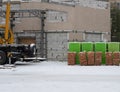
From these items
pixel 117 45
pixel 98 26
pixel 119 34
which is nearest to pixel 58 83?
pixel 117 45

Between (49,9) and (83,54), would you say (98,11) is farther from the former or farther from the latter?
(83,54)

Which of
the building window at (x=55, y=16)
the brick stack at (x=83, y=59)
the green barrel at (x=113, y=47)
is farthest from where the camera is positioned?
the building window at (x=55, y=16)

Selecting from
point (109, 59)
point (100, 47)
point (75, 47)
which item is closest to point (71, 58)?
point (75, 47)

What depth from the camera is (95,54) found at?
1334 inches

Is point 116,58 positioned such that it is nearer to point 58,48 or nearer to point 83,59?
point 83,59

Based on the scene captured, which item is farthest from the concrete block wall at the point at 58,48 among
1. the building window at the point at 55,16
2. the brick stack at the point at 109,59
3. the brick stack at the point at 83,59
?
the brick stack at the point at 109,59

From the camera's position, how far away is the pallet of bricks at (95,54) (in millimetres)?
33594

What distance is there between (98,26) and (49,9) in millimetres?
5601

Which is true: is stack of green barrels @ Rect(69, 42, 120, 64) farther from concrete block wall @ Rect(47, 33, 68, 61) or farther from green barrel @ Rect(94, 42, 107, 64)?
concrete block wall @ Rect(47, 33, 68, 61)

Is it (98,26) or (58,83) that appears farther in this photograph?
(98,26)

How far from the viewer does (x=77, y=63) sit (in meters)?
34.4

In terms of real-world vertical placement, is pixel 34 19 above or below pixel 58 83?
above

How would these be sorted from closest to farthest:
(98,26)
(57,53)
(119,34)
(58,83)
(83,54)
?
(58,83), (83,54), (57,53), (98,26), (119,34)

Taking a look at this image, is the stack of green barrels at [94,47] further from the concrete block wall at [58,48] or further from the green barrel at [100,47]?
the concrete block wall at [58,48]
